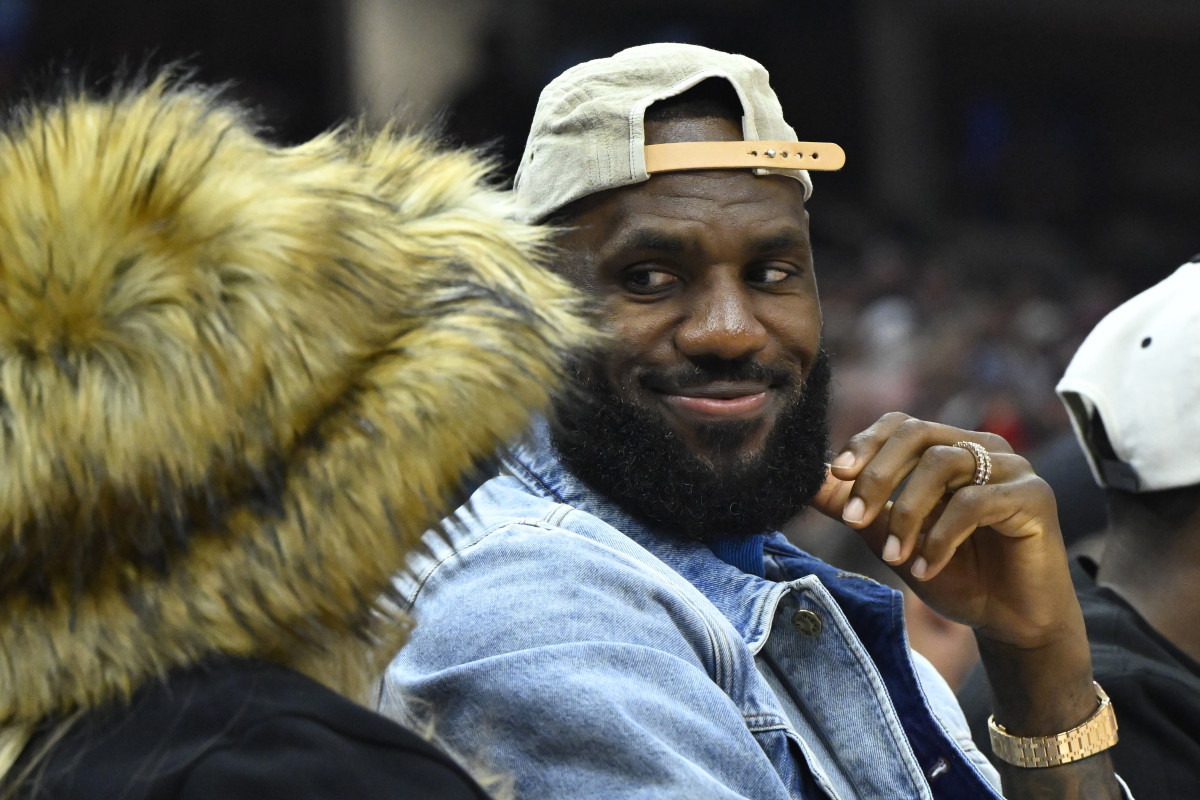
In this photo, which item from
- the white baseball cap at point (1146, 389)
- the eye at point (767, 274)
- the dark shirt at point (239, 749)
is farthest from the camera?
the white baseball cap at point (1146, 389)

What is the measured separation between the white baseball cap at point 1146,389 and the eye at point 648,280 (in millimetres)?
1042

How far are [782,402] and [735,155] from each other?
1.21ft

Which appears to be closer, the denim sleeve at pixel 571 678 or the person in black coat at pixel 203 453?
the person in black coat at pixel 203 453

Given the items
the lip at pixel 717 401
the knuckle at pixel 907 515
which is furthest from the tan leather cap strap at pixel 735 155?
the knuckle at pixel 907 515

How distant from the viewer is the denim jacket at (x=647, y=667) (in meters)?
1.35

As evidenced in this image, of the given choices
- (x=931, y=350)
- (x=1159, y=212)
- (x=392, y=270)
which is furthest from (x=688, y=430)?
(x=1159, y=212)

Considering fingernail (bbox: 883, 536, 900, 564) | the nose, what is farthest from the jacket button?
the nose

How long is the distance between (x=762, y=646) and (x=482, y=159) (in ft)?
2.42

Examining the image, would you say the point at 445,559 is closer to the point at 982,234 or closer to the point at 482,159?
the point at 482,159

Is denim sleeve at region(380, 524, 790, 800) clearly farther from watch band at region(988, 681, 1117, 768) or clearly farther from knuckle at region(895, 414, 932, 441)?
watch band at region(988, 681, 1117, 768)

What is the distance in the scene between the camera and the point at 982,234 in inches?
471

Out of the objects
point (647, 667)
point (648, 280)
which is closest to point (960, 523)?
point (648, 280)

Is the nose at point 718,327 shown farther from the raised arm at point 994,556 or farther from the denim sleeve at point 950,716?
the denim sleeve at point 950,716

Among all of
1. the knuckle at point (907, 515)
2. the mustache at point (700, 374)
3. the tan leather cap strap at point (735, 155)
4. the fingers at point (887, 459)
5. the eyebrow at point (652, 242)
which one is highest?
the tan leather cap strap at point (735, 155)
